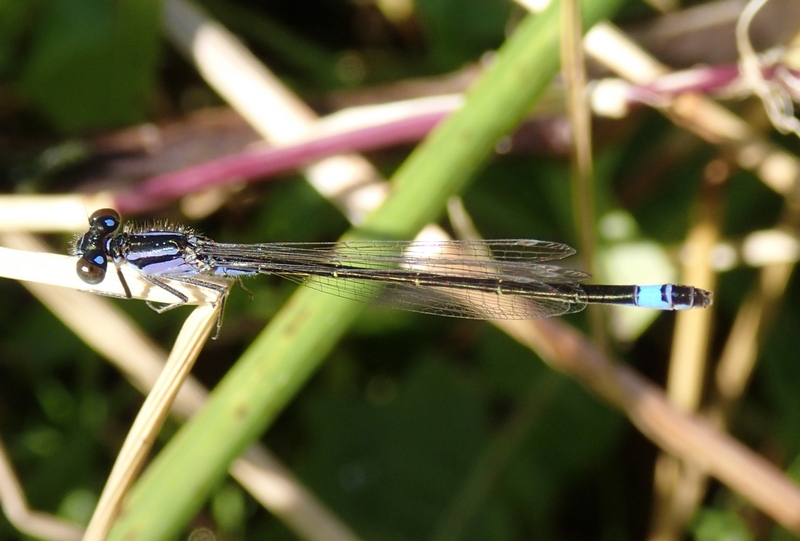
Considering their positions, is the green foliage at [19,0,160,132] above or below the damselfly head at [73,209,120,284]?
above

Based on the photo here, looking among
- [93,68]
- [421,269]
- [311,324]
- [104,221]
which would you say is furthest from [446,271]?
[93,68]

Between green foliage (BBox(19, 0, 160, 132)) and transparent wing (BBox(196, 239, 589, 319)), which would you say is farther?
green foliage (BBox(19, 0, 160, 132))

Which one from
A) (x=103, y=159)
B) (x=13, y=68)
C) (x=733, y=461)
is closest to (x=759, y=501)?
(x=733, y=461)

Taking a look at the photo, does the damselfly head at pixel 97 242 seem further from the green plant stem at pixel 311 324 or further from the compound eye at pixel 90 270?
the green plant stem at pixel 311 324

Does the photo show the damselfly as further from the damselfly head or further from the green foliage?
the green foliage

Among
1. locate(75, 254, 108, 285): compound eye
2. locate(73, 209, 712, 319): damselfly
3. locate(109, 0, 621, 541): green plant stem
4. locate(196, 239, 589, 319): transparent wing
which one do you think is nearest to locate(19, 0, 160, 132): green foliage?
locate(73, 209, 712, 319): damselfly

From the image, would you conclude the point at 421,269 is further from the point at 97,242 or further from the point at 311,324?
the point at 97,242

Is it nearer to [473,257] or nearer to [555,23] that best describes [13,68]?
[473,257]
